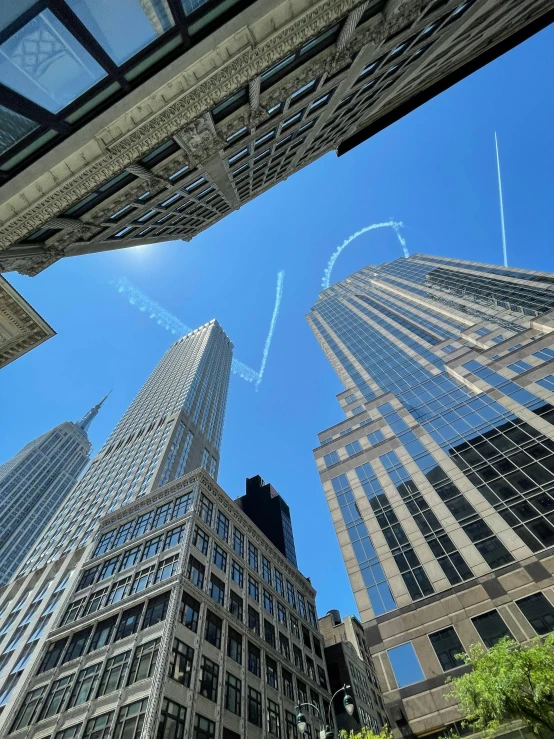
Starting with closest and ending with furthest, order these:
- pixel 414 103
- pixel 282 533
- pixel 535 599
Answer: pixel 535 599 < pixel 414 103 < pixel 282 533

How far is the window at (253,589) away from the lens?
4354cm

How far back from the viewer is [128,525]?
46.1 metres

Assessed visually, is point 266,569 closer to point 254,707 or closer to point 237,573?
point 237,573

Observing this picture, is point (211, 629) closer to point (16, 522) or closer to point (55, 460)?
point (16, 522)

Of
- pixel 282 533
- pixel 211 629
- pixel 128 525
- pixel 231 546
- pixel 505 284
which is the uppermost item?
pixel 505 284

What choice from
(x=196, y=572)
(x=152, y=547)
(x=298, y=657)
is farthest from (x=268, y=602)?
(x=152, y=547)

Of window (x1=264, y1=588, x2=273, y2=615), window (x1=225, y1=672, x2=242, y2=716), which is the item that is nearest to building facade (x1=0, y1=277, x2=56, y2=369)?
window (x1=225, y1=672, x2=242, y2=716)

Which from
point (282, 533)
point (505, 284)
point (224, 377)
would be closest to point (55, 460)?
point (224, 377)

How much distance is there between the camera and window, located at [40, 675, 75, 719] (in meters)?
30.0

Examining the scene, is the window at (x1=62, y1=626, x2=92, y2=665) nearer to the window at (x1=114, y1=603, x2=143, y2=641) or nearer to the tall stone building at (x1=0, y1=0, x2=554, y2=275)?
the window at (x1=114, y1=603, x2=143, y2=641)

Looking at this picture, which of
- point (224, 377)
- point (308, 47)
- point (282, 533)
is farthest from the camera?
point (224, 377)

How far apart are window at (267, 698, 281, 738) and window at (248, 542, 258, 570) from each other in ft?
43.4

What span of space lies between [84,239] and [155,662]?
2822cm

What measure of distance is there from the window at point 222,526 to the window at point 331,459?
45.9ft
